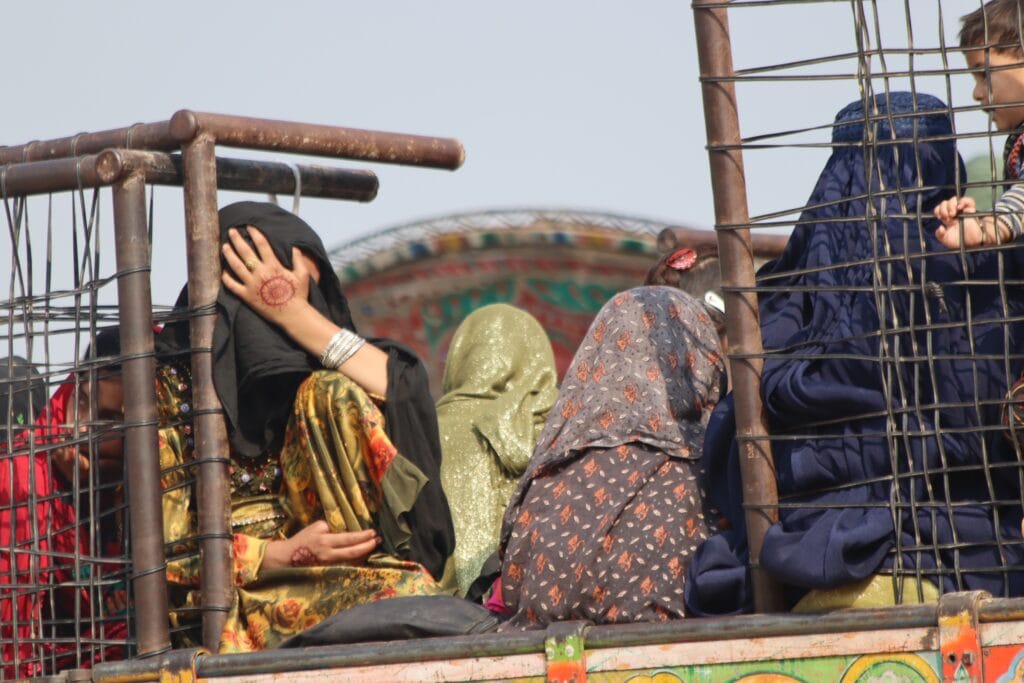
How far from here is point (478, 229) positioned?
7.70 meters

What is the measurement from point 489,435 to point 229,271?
1.02 m

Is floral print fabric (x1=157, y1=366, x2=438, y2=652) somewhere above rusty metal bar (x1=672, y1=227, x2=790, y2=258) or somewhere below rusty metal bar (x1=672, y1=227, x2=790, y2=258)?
below

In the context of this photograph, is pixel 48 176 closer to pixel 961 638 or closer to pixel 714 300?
pixel 714 300

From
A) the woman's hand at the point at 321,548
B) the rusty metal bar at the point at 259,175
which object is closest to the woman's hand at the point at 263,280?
the rusty metal bar at the point at 259,175

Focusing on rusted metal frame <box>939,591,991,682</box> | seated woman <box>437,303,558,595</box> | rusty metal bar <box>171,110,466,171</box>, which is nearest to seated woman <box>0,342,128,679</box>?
rusty metal bar <box>171,110,466,171</box>

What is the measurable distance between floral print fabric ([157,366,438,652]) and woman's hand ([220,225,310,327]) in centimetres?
17

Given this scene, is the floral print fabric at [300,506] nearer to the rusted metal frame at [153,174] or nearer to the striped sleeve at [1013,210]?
the rusted metal frame at [153,174]

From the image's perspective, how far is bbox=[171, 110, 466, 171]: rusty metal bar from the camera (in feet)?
12.0

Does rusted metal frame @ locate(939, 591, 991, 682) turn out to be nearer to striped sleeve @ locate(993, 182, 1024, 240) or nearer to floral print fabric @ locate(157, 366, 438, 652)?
striped sleeve @ locate(993, 182, 1024, 240)

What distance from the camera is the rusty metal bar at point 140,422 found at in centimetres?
346

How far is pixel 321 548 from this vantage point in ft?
11.5

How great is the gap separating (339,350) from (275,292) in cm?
19

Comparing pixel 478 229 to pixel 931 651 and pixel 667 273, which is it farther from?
pixel 931 651

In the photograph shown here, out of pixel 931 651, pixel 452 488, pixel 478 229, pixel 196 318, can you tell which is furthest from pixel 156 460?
pixel 478 229
